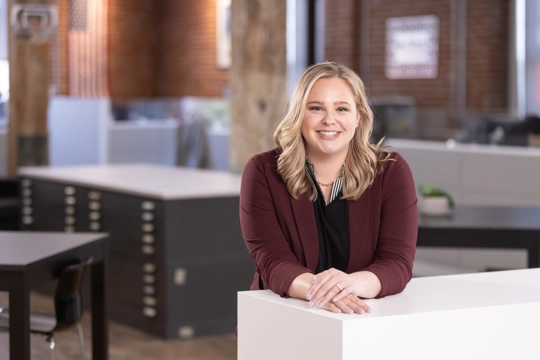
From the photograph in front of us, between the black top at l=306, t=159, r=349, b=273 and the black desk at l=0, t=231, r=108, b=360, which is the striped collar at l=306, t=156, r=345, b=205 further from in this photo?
the black desk at l=0, t=231, r=108, b=360

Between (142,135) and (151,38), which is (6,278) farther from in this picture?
(151,38)

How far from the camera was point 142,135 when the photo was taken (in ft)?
→ 35.3

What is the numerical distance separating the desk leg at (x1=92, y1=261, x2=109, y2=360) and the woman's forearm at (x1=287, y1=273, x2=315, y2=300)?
2.05m

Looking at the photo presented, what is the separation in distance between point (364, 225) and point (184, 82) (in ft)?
35.3

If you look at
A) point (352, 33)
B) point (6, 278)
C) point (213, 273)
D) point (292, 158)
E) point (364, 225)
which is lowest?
point (213, 273)

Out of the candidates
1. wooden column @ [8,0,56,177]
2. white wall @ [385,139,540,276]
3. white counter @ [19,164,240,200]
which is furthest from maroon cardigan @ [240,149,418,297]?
wooden column @ [8,0,56,177]

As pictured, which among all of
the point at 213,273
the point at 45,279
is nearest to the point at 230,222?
the point at 213,273

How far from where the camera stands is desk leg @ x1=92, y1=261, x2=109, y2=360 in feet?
13.5

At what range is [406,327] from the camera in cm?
202

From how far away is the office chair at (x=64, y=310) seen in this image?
376 cm

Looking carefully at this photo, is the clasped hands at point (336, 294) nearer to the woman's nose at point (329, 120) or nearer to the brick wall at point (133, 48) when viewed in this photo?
the woman's nose at point (329, 120)

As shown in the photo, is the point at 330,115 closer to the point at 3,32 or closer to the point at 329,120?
the point at 329,120

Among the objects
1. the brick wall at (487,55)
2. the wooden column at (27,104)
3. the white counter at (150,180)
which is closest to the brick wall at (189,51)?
the brick wall at (487,55)

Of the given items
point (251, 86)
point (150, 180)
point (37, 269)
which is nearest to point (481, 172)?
point (251, 86)
